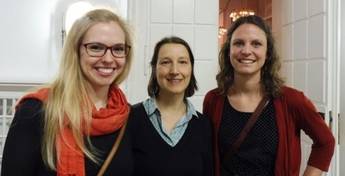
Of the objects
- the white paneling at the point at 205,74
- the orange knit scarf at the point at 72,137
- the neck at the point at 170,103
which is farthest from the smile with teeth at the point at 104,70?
the white paneling at the point at 205,74

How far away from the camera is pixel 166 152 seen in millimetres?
1397

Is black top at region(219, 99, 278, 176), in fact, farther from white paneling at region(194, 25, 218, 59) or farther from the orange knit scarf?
white paneling at region(194, 25, 218, 59)

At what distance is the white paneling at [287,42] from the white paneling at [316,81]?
0.28 meters

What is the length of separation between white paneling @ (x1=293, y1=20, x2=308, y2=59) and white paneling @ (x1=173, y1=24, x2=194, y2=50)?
2.10 feet

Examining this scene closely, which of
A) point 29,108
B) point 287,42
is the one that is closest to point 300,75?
point 287,42

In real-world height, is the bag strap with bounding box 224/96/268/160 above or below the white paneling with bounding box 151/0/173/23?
below

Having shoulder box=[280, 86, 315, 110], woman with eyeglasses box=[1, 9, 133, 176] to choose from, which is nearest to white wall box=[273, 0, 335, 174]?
shoulder box=[280, 86, 315, 110]

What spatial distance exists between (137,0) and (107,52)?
120 cm

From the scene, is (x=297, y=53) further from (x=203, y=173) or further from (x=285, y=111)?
(x=203, y=173)

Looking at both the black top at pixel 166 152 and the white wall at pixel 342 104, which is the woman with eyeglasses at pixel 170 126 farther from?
the white wall at pixel 342 104

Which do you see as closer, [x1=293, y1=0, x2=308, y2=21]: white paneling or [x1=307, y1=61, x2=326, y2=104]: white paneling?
[x1=307, y1=61, x2=326, y2=104]: white paneling

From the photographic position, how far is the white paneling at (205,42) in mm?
2418

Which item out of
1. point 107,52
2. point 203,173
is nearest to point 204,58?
point 203,173

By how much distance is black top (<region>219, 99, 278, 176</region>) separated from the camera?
1454 millimetres
